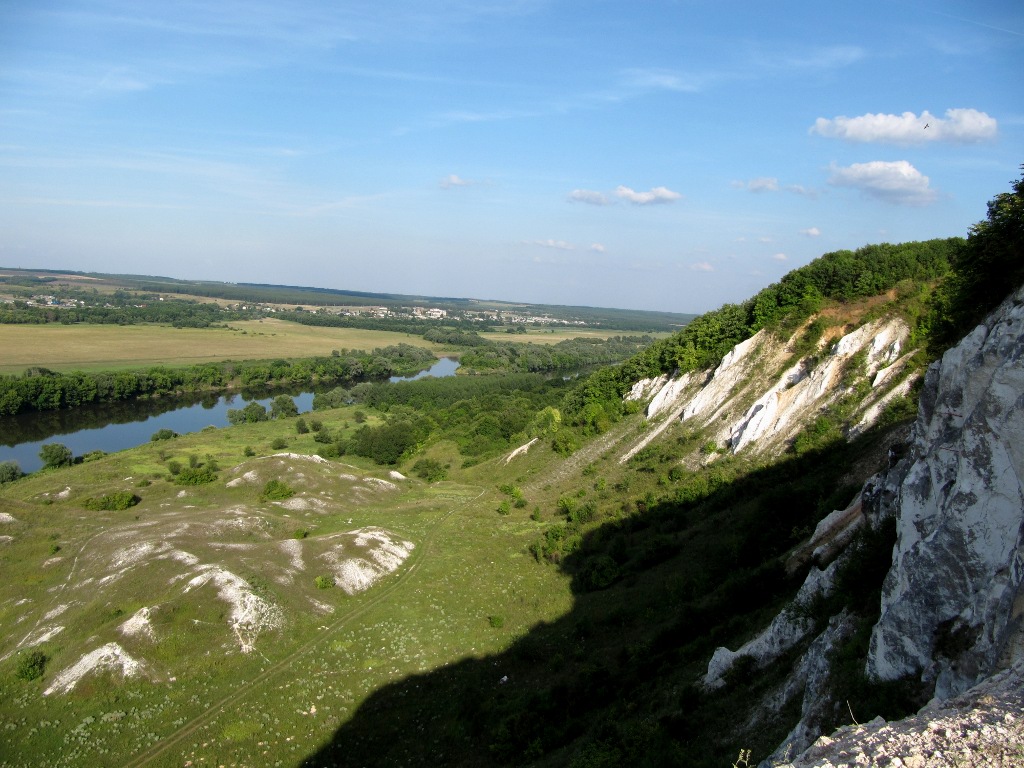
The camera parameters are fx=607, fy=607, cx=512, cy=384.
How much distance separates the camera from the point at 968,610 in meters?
10.3

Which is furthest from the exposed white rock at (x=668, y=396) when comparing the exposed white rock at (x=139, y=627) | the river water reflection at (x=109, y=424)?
the river water reflection at (x=109, y=424)

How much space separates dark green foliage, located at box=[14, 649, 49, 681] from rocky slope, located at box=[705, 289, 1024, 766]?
26.4m

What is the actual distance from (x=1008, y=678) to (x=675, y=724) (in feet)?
27.0

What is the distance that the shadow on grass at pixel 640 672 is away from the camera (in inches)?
580

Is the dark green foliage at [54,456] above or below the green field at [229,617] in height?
below

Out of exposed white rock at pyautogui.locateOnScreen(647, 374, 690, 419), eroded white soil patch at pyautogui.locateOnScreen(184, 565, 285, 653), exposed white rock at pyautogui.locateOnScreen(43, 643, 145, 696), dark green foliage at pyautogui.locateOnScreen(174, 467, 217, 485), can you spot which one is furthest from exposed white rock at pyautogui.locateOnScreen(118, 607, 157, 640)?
exposed white rock at pyautogui.locateOnScreen(647, 374, 690, 419)

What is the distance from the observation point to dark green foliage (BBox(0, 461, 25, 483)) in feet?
197

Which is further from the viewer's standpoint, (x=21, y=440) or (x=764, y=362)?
(x=21, y=440)

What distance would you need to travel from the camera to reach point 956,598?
10547mm

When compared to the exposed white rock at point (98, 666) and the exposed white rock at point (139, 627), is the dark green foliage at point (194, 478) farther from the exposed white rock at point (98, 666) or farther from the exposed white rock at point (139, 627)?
the exposed white rock at point (98, 666)

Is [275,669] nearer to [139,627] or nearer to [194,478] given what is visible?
[139,627]

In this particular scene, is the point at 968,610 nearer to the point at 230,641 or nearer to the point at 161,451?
the point at 230,641

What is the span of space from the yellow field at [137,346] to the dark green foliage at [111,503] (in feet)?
302

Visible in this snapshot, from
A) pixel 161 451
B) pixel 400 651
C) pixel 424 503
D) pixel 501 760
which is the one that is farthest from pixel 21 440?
pixel 501 760
